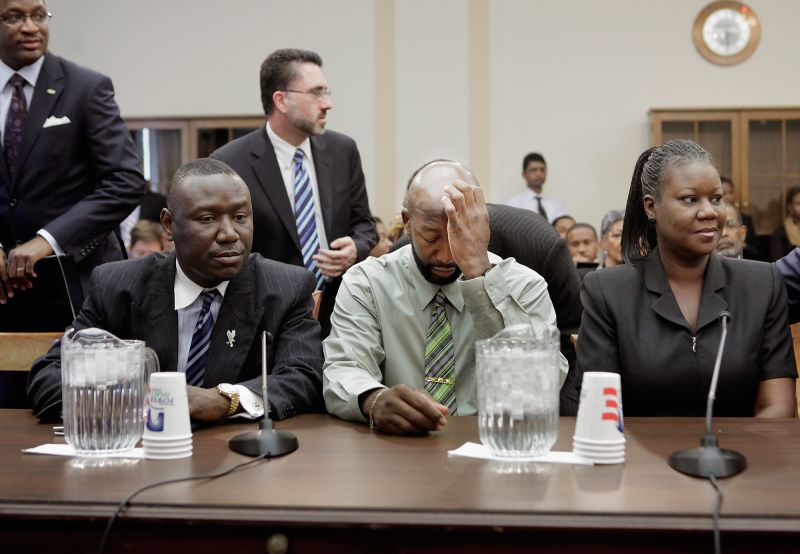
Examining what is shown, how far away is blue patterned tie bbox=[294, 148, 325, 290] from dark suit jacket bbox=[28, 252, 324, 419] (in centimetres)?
117

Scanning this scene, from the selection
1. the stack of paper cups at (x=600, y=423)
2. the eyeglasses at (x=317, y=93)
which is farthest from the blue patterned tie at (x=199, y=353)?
the eyeglasses at (x=317, y=93)

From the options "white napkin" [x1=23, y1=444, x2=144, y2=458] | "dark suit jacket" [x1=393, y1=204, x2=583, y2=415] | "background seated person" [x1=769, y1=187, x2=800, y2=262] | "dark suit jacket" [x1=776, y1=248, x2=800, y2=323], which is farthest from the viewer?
"background seated person" [x1=769, y1=187, x2=800, y2=262]

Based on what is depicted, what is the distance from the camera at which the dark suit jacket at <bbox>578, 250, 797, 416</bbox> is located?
2.22 metres

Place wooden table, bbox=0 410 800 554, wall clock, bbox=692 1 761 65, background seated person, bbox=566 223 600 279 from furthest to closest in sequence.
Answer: wall clock, bbox=692 1 761 65
background seated person, bbox=566 223 600 279
wooden table, bbox=0 410 800 554

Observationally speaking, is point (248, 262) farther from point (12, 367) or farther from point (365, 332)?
point (12, 367)

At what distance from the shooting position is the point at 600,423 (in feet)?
5.33

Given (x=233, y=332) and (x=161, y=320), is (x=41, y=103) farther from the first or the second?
(x=233, y=332)

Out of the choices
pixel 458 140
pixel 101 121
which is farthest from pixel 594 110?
pixel 101 121

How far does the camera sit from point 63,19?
30.9ft

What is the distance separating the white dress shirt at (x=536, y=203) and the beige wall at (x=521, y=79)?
8.8 inches

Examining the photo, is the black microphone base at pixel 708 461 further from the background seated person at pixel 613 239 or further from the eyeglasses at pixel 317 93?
the background seated person at pixel 613 239

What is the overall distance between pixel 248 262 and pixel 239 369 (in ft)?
0.94

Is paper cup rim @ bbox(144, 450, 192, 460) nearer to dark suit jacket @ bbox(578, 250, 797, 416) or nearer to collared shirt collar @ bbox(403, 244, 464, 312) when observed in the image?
collared shirt collar @ bbox(403, 244, 464, 312)

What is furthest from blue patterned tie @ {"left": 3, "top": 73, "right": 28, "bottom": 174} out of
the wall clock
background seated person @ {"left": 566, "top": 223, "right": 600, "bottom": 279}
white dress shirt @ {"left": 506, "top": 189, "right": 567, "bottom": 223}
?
the wall clock
